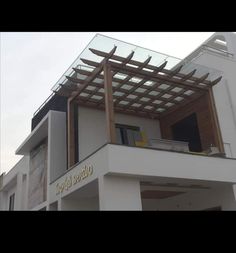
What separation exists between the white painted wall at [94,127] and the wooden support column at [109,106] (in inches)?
126

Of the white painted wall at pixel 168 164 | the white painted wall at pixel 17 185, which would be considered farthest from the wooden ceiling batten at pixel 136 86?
the white painted wall at pixel 17 185

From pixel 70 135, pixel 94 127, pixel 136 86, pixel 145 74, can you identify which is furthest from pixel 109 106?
pixel 94 127

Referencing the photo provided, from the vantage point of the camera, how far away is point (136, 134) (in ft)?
48.0

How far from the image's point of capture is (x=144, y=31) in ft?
9.03

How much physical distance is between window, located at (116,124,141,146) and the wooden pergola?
740mm

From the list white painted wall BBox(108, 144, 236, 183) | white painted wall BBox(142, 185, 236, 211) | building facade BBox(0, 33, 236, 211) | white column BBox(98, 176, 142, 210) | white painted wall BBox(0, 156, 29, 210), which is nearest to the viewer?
white column BBox(98, 176, 142, 210)

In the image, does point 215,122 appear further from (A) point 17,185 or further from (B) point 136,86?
(A) point 17,185

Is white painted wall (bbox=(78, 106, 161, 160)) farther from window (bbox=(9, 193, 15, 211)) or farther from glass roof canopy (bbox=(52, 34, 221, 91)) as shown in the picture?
window (bbox=(9, 193, 15, 211))

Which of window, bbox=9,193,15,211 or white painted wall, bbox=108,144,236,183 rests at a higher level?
window, bbox=9,193,15,211

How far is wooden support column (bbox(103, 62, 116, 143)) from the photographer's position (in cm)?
984

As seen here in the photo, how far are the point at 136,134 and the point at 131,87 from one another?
95.8 inches

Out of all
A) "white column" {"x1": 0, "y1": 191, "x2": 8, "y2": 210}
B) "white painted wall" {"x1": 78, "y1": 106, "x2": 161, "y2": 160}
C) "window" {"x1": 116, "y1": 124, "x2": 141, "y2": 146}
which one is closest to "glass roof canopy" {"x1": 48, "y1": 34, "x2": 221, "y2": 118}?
"white painted wall" {"x1": 78, "y1": 106, "x2": 161, "y2": 160}
